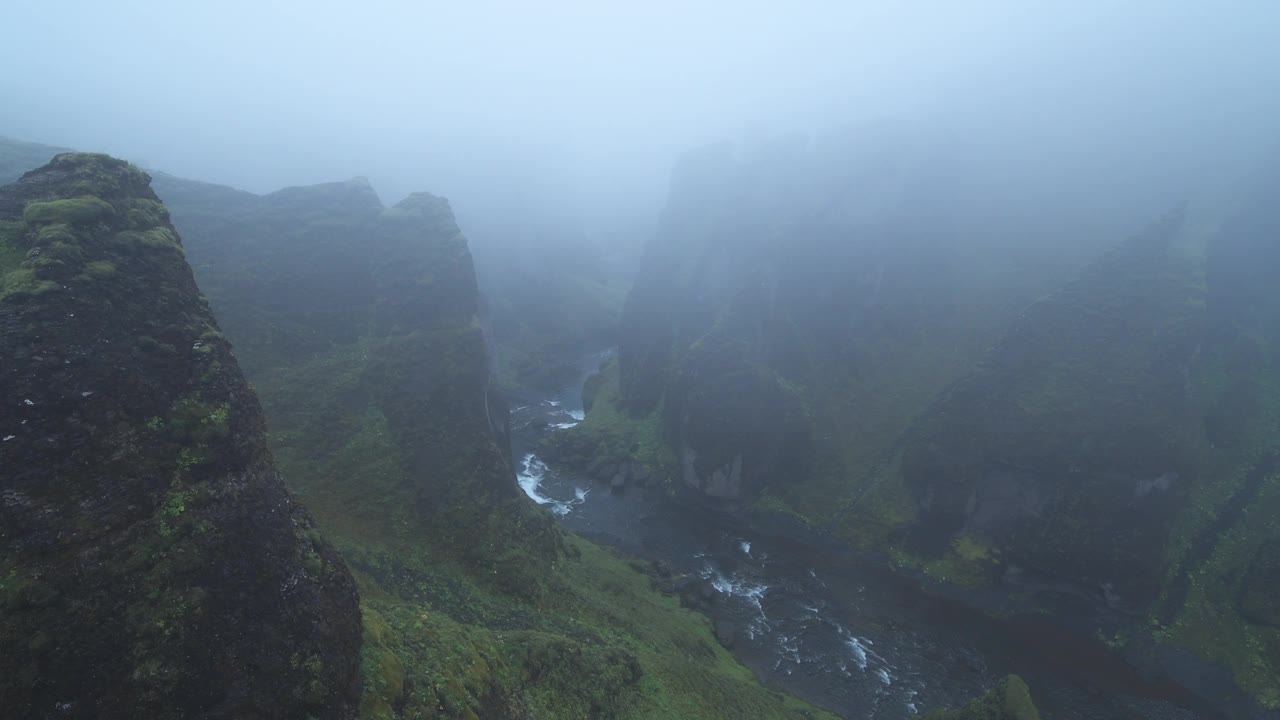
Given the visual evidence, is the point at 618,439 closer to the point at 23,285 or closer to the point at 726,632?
the point at 726,632

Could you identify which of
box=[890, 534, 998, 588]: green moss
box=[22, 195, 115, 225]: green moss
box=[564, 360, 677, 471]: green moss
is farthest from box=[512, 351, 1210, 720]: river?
box=[22, 195, 115, 225]: green moss

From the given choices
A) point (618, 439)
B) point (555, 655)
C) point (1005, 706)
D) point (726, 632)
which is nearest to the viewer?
point (555, 655)

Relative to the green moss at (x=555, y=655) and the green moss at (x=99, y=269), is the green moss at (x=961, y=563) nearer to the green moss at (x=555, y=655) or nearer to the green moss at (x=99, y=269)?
the green moss at (x=555, y=655)

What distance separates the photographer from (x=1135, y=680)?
44.6m

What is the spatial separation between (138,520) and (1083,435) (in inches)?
2725

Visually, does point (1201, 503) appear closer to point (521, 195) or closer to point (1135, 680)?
point (1135, 680)

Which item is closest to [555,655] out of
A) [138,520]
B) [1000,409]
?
[138,520]

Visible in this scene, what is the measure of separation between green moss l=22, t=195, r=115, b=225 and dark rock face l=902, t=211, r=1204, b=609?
2608 inches

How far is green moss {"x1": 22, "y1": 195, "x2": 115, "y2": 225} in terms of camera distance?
21.9 m

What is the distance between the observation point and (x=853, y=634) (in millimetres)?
47938

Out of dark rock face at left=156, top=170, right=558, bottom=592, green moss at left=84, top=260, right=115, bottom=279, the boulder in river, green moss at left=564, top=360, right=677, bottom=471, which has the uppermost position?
green moss at left=84, top=260, right=115, bottom=279

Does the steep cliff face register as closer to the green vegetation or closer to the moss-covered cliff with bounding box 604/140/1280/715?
the moss-covered cliff with bounding box 604/140/1280/715

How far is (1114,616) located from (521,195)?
16887 centimetres

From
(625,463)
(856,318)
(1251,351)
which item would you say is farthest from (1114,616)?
(625,463)
